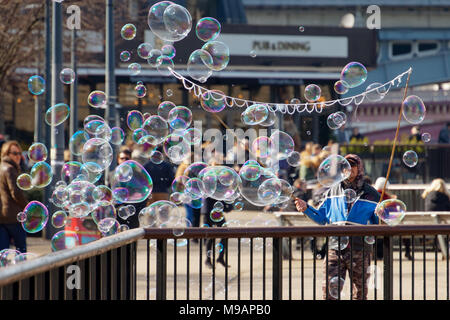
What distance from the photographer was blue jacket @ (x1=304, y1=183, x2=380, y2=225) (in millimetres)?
7441

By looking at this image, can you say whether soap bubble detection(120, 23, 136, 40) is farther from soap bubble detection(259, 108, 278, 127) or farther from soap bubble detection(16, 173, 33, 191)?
soap bubble detection(16, 173, 33, 191)

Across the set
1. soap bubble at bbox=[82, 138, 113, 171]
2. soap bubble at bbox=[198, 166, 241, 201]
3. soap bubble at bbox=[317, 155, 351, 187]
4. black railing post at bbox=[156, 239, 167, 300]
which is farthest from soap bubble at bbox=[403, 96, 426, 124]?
black railing post at bbox=[156, 239, 167, 300]

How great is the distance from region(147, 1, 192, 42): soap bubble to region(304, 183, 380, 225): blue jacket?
279 centimetres

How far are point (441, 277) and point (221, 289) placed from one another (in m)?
3.11

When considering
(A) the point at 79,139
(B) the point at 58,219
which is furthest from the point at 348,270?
(A) the point at 79,139

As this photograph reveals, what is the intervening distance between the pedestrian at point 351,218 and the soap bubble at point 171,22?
106 inches

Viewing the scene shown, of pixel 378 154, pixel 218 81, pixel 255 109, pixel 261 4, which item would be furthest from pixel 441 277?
pixel 261 4

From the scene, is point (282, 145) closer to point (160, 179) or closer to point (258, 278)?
point (258, 278)

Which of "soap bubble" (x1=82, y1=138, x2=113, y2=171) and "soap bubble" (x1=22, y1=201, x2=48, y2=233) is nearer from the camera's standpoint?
"soap bubble" (x1=22, y1=201, x2=48, y2=233)

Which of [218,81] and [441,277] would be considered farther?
[218,81]

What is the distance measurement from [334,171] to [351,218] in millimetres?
435

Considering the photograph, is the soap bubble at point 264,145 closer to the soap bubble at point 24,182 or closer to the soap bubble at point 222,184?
the soap bubble at point 222,184

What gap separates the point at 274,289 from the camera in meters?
6.97
